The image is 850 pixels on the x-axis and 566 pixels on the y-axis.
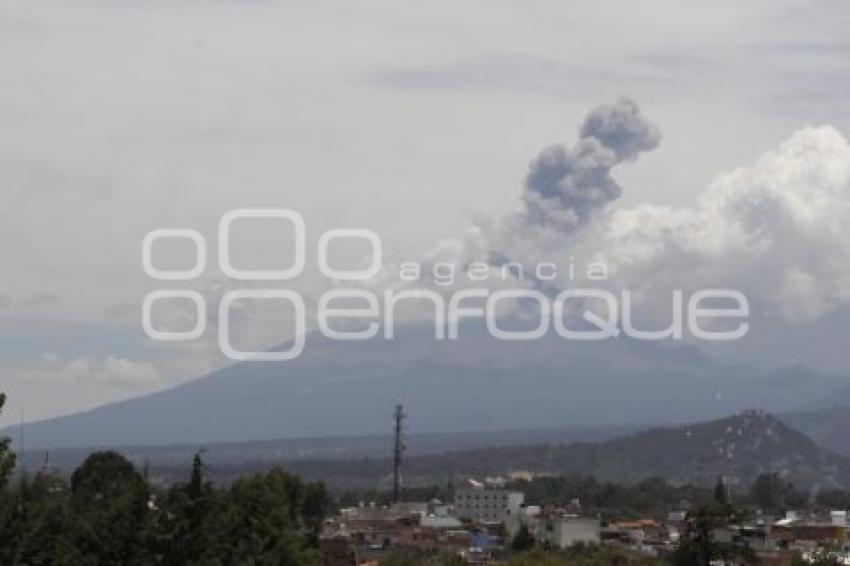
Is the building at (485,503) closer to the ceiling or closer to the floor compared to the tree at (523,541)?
closer to the ceiling

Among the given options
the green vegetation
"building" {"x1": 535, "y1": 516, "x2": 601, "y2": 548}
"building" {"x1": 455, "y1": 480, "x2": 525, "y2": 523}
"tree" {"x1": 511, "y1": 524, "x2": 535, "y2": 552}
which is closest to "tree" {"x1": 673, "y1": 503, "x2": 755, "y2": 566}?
the green vegetation

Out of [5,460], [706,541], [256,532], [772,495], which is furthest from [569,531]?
[5,460]

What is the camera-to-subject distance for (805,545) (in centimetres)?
8669

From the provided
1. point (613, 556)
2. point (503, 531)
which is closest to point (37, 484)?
point (613, 556)

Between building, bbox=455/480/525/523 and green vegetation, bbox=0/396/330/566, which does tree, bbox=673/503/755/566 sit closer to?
green vegetation, bbox=0/396/330/566

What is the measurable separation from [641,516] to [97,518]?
302ft

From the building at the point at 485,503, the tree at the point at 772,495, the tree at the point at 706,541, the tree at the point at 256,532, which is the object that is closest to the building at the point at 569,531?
the building at the point at 485,503

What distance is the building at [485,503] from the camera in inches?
4897

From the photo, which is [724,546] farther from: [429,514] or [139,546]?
[429,514]

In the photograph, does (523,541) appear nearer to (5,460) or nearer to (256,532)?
(256,532)

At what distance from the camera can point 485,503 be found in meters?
130

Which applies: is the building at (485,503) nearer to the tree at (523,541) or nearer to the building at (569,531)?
the building at (569,531)

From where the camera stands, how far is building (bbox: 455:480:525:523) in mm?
124375

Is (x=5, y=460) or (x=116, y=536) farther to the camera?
(x=116, y=536)
